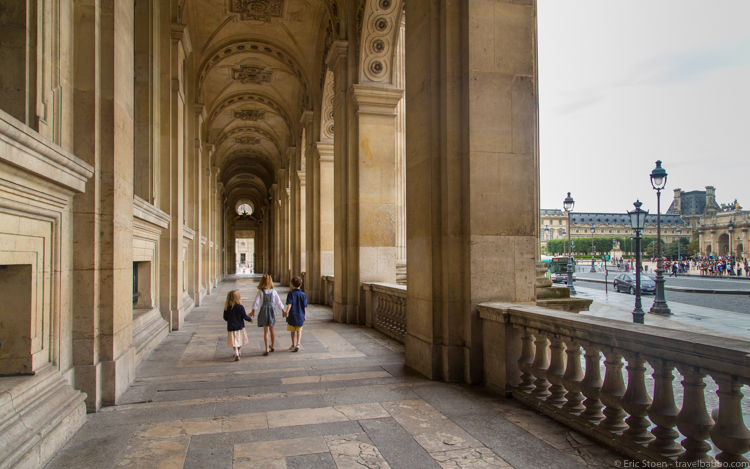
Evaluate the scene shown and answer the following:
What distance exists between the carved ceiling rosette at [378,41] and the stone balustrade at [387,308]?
4866 millimetres

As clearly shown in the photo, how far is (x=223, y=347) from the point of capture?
8180 millimetres

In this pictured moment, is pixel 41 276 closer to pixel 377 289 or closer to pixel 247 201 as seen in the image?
pixel 377 289

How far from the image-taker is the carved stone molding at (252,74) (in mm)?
19500

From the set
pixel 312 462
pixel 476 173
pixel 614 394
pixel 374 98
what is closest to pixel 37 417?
pixel 312 462

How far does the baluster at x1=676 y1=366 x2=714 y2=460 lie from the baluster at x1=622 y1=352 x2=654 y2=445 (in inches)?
15.2

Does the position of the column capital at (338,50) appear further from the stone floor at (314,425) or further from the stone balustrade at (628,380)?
the stone balustrade at (628,380)

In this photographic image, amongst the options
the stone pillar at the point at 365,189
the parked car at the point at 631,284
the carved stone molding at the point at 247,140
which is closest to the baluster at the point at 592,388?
the stone pillar at the point at 365,189

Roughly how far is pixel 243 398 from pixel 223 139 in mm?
25209

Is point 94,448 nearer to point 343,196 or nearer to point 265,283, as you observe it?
point 265,283

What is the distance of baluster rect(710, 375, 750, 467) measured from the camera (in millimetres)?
2617

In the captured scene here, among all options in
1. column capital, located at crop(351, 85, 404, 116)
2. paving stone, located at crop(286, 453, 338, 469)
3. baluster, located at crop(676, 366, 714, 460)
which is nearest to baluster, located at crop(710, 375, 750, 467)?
baluster, located at crop(676, 366, 714, 460)

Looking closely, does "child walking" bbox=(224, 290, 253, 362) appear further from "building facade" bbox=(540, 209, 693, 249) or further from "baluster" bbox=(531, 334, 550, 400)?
"building facade" bbox=(540, 209, 693, 249)

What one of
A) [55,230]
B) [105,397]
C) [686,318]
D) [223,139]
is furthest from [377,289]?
[223,139]

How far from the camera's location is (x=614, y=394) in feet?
11.7
